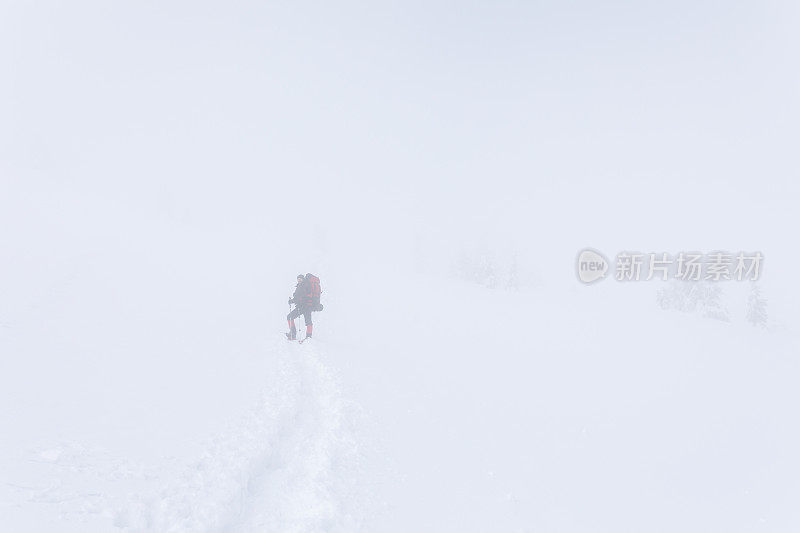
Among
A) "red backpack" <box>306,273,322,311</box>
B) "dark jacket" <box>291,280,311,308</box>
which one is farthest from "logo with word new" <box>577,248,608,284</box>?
"dark jacket" <box>291,280,311,308</box>

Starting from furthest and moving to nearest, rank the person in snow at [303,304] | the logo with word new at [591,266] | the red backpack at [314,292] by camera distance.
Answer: the logo with word new at [591,266] < the red backpack at [314,292] < the person in snow at [303,304]

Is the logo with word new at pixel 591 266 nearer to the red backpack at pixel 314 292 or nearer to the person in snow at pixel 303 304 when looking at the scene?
the red backpack at pixel 314 292

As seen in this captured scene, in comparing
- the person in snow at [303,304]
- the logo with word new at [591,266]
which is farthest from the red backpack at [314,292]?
the logo with word new at [591,266]

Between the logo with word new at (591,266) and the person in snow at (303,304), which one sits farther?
the logo with word new at (591,266)

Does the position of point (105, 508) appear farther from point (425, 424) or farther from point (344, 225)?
point (344, 225)

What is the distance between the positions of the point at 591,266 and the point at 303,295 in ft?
34.9

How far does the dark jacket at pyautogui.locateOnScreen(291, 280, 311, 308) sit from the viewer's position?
12.5 metres

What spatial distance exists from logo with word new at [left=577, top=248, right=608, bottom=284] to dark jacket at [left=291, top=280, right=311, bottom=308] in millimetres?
10021

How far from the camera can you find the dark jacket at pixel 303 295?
493 inches

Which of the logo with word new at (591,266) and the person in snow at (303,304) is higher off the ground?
the logo with word new at (591,266)

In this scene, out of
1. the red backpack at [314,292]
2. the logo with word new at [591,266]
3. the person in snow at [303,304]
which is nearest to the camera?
the person in snow at [303,304]

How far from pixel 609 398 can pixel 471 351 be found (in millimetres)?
3967

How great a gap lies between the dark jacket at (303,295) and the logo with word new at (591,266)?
10.0 metres

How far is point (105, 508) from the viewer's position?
4.37 m
